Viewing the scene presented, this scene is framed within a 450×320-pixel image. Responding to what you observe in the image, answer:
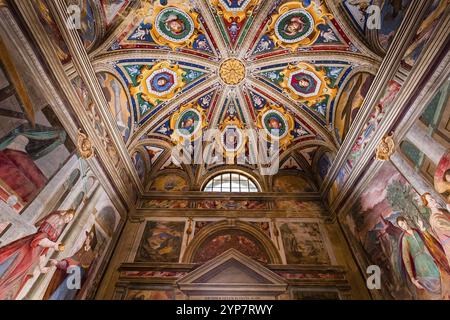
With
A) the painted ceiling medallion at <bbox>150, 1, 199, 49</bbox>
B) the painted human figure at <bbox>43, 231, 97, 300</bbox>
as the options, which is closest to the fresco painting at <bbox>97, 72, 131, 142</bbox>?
the painted ceiling medallion at <bbox>150, 1, 199, 49</bbox>

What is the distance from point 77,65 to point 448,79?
8.24m

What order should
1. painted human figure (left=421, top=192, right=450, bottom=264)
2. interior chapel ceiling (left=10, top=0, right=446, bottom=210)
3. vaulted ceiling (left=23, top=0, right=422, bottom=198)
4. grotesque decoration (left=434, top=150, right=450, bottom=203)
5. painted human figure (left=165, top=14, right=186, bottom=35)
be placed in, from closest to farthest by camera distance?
grotesque decoration (left=434, top=150, right=450, bottom=203), painted human figure (left=421, top=192, right=450, bottom=264), interior chapel ceiling (left=10, top=0, right=446, bottom=210), vaulted ceiling (left=23, top=0, right=422, bottom=198), painted human figure (left=165, top=14, right=186, bottom=35)

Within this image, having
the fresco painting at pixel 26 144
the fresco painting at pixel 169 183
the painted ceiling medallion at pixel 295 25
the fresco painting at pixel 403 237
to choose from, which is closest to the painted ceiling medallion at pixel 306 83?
the painted ceiling medallion at pixel 295 25

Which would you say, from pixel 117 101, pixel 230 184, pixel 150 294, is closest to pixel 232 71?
pixel 117 101

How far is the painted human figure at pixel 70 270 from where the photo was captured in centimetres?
564

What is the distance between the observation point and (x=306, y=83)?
363 inches

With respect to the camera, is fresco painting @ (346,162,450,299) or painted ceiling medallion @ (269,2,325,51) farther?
painted ceiling medallion @ (269,2,325,51)

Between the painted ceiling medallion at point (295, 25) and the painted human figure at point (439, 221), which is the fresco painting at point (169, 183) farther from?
the painted human figure at point (439, 221)

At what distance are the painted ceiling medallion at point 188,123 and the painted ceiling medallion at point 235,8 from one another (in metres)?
3.56

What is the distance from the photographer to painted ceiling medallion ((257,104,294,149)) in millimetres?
10242

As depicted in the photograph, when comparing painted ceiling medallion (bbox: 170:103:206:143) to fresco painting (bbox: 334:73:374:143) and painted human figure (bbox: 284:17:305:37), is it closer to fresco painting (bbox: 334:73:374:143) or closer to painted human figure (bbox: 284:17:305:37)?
painted human figure (bbox: 284:17:305:37)

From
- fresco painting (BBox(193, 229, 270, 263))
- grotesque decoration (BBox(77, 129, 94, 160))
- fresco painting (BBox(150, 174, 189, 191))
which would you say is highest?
fresco painting (BBox(150, 174, 189, 191))

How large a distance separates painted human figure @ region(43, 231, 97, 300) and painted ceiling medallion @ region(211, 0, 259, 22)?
8.29 metres
